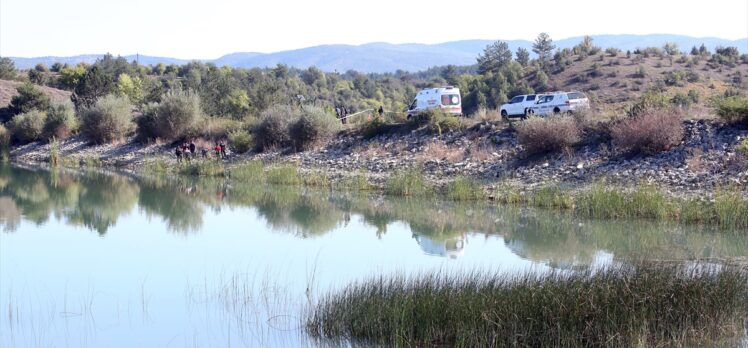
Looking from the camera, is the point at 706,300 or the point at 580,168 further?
the point at 580,168

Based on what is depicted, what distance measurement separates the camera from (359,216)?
26.6 metres

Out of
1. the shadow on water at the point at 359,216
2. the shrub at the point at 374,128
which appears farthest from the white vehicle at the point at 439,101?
the shadow on water at the point at 359,216

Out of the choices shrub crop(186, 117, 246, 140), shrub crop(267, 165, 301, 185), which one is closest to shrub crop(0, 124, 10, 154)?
shrub crop(186, 117, 246, 140)

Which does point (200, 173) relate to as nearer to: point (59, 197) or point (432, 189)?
point (59, 197)

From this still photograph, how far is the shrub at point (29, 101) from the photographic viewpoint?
229ft

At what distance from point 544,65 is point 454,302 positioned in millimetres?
65177

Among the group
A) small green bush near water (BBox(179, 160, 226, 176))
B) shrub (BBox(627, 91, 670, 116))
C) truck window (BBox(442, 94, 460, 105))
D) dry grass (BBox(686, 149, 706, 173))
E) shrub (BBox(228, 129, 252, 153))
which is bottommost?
small green bush near water (BBox(179, 160, 226, 176))

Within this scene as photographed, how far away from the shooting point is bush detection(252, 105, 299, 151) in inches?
1740

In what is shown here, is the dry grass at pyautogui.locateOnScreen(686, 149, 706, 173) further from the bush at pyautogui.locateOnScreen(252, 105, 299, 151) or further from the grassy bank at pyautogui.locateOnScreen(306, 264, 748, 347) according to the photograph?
the bush at pyautogui.locateOnScreen(252, 105, 299, 151)

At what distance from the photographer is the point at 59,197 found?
1330 inches

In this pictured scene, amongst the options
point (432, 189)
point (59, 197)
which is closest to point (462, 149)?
point (432, 189)

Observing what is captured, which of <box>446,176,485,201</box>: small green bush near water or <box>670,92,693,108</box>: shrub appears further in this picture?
<box>670,92,693,108</box>: shrub

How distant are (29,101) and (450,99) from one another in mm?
40499

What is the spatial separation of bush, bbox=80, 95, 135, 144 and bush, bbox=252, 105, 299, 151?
14.2 m
